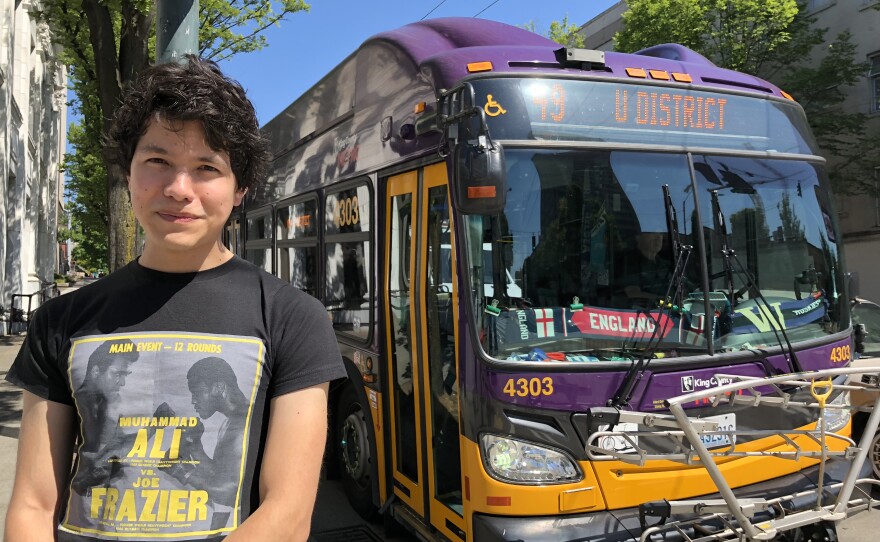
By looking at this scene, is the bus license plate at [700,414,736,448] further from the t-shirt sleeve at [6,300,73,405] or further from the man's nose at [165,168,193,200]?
the t-shirt sleeve at [6,300,73,405]

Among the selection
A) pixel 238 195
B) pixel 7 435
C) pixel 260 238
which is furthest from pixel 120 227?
pixel 238 195

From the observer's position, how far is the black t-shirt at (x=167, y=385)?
4.97 ft

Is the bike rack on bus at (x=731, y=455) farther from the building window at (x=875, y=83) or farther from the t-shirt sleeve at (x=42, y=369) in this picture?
the building window at (x=875, y=83)

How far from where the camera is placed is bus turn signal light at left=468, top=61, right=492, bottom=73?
12.0 feet

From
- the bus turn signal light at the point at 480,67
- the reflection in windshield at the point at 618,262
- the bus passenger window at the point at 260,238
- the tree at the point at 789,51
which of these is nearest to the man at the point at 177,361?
the reflection in windshield at the point at 618,262

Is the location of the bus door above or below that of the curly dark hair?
below

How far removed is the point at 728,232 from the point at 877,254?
20.6 m

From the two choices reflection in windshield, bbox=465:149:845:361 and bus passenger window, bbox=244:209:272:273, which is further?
bus passenger window, bbox=244:209:272:273

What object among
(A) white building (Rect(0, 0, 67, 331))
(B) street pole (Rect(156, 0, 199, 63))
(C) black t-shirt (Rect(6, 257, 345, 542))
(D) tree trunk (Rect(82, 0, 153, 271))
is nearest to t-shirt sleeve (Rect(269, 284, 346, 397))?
(C) black t-shirt (Rect(6, 257, 345, 542))

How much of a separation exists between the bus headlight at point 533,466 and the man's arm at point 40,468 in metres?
2.11

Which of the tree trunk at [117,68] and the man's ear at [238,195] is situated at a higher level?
the tree trunk at [117,68]

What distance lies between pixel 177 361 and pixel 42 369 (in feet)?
1.04

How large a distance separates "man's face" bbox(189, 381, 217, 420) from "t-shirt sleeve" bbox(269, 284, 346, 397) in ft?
0.44

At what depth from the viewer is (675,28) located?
2058cm
